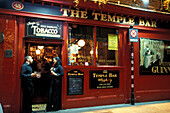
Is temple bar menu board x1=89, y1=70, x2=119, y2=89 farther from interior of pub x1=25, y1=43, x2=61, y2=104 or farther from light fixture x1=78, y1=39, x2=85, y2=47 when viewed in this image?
interior of pub x1=25, y1=43, x2=61, y2=104

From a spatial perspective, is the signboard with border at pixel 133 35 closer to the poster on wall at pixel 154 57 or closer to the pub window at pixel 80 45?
the poster on wall at pixel 154 57

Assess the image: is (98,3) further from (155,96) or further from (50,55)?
(155,96)

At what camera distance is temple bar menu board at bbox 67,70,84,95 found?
6.28 metres

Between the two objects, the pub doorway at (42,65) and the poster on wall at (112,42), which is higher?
the poster on wall at (112,42)

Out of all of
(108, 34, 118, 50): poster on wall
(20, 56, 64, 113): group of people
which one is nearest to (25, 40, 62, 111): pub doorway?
(20, 56, 64, 113): group of people

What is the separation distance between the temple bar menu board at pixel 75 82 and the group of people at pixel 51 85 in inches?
17.3

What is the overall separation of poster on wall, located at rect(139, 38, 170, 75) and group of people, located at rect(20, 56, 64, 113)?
4453 millimetres

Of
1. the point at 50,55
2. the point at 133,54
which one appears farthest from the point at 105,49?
the point at 50,55

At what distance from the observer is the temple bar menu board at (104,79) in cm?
671

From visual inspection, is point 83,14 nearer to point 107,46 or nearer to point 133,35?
point 107,46

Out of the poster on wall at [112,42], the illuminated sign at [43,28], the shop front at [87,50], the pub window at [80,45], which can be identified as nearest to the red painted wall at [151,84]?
the shop front at [87,50]

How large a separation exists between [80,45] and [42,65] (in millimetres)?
2080

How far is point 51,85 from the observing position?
5.96 meters

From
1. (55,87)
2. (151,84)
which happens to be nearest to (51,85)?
(55,87)
